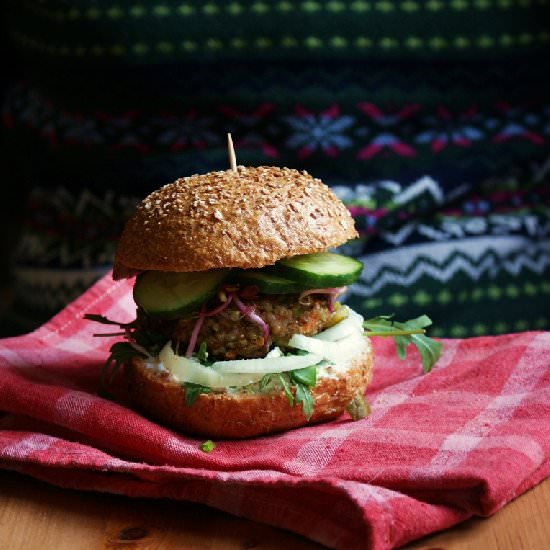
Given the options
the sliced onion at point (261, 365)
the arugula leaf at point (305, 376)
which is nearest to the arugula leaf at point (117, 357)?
the sliced onion at point (261, 365)

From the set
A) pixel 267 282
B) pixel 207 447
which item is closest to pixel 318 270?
pixel 267 282

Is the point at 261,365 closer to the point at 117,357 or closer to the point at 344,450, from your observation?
the point at 344,450

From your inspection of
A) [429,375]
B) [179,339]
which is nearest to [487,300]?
[429,375]

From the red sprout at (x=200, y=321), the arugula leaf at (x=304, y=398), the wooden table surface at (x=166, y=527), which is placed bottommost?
the wooden table surface at (x=166, y=527)

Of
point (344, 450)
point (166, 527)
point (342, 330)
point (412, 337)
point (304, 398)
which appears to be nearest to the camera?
point (166, 527)

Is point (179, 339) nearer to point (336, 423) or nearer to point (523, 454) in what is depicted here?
point (336, 423)

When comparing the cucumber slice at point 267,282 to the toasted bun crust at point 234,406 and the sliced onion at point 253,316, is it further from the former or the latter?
the toasted bun crust at point 234,406
